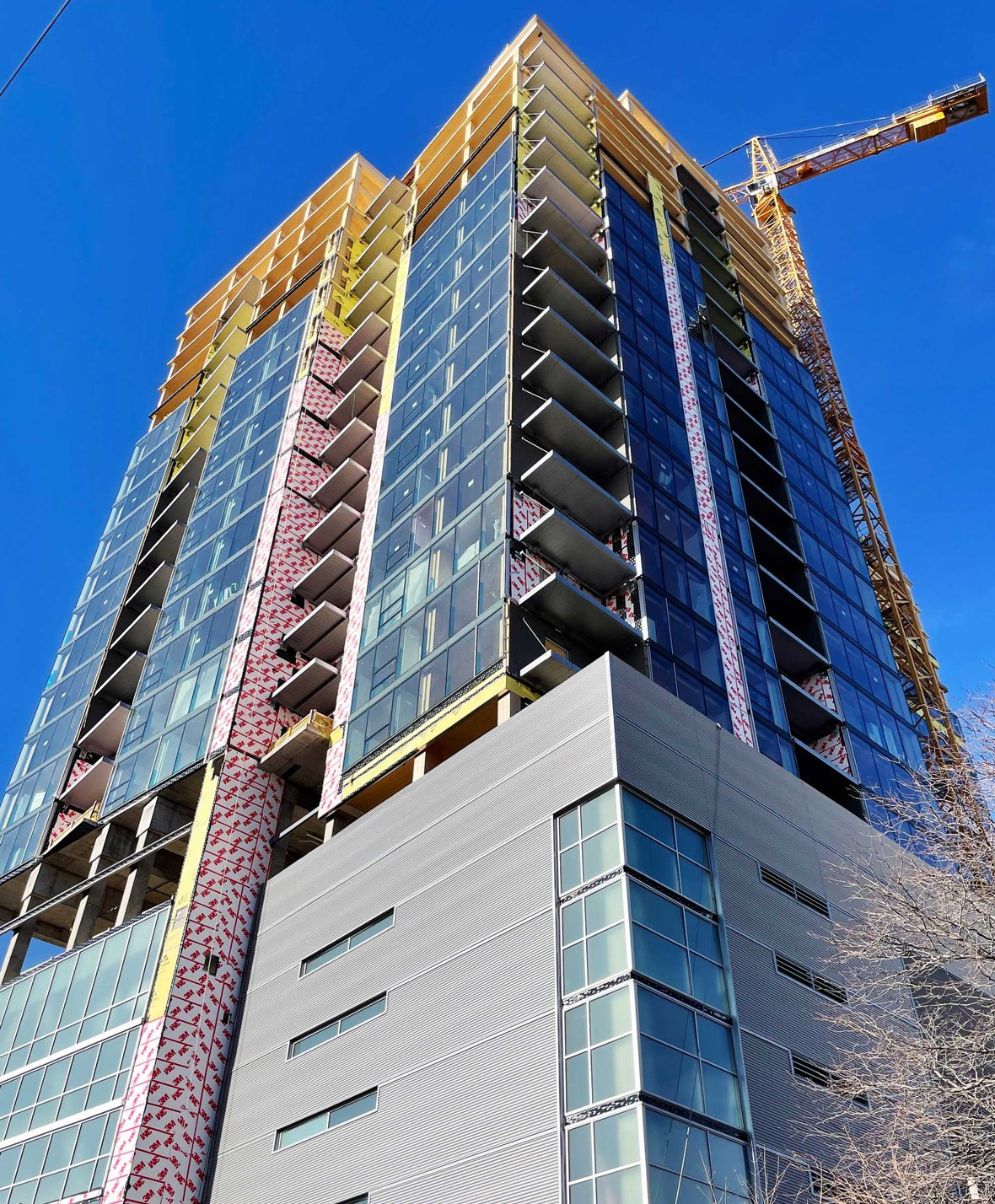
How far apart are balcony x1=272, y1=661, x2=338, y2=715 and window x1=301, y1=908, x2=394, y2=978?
11843 mm

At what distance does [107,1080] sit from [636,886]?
18.7m

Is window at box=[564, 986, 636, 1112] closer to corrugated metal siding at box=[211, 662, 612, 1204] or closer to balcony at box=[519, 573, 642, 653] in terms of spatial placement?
corrugated metal siding at box=[211, 662, 612, 1204]

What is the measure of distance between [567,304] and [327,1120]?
96.1 ft

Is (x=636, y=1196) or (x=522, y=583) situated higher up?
(x=522, y=583)

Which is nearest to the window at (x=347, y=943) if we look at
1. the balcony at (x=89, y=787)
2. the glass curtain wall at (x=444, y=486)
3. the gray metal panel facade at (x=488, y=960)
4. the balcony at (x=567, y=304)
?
the gray metal panel facade at (x=488, y=960)

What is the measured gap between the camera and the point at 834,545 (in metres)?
50.4

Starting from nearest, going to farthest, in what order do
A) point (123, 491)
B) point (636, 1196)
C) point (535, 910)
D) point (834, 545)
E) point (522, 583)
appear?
point (636, 1196) < point (535, 910) < point (522, 583) < point (834, 545) < point (123, 491)

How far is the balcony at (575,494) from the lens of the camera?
118ft

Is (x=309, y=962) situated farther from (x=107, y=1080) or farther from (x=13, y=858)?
(x=13, y=858)

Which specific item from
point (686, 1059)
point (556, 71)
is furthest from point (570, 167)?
point (686, 1059)

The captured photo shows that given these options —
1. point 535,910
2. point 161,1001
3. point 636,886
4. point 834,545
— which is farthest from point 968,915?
point 834,545

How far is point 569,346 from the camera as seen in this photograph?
41500 mm

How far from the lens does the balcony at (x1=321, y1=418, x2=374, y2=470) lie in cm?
4925

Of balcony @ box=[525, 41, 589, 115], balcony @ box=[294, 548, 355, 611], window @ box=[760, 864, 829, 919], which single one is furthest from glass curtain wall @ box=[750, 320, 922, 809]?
balcony @ box=[294, 548, 355, 611]
